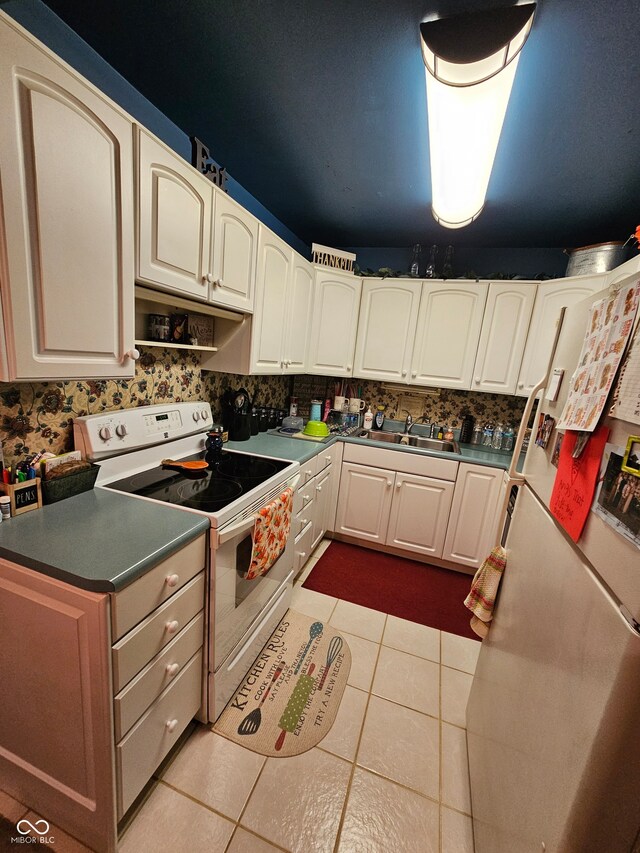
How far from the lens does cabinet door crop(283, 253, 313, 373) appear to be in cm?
229

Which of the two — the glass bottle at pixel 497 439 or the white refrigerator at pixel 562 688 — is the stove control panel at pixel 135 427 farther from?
the glass bottle at pixel 497 439

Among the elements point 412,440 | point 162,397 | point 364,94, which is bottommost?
point 412,440

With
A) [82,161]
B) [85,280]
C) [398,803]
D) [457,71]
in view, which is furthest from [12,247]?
[398,803]

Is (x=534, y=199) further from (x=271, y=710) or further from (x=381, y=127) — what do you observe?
(x=271, y=710)

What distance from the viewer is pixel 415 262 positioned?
273 centimetres

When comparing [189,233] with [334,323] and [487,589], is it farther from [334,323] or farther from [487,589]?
[487,589]

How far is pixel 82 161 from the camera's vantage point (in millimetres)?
943

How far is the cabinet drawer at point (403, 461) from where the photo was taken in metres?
2.40

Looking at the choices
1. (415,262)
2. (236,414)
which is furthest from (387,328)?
(236,414)

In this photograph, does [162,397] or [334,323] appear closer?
[162,397]

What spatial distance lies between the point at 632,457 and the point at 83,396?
5.63 feet

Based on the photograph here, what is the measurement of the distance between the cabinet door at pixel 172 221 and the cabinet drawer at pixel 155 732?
1.41 metres

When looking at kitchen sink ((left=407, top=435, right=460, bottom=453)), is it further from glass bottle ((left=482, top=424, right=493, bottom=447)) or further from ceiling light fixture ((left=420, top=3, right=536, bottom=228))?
ceiling light fixture ((left=420, top=3, right=536, bottom=228))

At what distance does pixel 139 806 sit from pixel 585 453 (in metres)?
1.70
